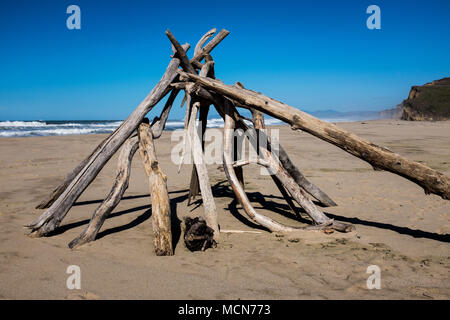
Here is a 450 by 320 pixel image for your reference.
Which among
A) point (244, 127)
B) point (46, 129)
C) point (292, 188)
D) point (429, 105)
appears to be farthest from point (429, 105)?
point (46, 129)

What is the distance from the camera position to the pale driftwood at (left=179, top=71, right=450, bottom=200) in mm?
3740

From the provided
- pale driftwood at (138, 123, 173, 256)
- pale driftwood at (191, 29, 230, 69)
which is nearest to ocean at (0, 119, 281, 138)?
pale driftwood at (191, 29, 230, 69)

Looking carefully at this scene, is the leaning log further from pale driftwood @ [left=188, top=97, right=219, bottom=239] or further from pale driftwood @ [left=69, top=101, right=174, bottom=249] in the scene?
pale driftwood @ [left=188, top=97, right=219, bottom=239]

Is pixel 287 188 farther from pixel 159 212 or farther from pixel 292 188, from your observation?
pixel 159 212

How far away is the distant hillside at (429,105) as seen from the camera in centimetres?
2584

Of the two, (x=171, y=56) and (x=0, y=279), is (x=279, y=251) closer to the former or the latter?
(x=0, y=279)

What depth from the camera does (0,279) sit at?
3.04 m

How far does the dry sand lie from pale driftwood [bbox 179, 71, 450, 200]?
2.70ft

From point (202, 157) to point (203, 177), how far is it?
339mm

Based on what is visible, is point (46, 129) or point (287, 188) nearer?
point (287, 188)

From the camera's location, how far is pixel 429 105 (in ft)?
87.4

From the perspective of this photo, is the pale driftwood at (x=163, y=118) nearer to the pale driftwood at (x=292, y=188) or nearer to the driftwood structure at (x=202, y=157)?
the driftwood structure at (x=202, y=157)
